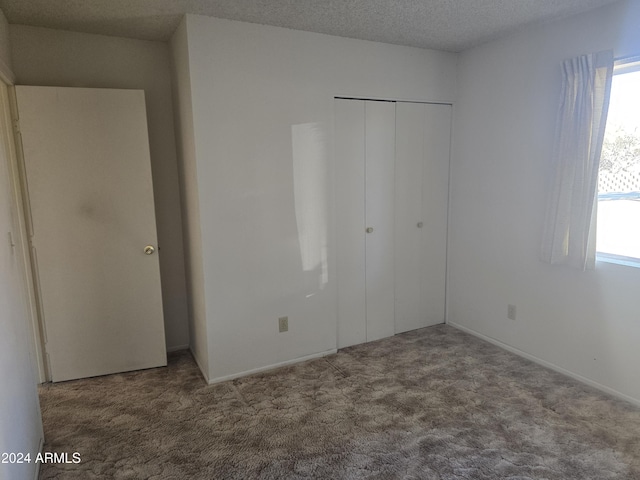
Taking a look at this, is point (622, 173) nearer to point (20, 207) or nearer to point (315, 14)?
point (315, 14)

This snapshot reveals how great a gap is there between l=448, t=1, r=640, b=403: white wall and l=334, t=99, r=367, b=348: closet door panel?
0.97m

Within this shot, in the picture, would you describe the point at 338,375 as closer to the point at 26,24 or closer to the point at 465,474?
the point at 465,474

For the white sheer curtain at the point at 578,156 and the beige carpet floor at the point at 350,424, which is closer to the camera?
the beige carpet floor at the point at 350,424

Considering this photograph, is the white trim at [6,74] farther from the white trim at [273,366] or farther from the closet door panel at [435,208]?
the closet door panel at [435,208]

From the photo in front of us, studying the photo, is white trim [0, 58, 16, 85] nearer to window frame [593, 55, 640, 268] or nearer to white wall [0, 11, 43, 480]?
white wall [0, 11, 43, 480]

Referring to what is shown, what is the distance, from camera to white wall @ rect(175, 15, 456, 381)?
107 inches

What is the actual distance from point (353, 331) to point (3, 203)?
2519 mm

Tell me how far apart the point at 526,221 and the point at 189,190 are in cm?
249

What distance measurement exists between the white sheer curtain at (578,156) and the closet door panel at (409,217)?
108 cm

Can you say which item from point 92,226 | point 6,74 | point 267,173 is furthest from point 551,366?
point 6,74

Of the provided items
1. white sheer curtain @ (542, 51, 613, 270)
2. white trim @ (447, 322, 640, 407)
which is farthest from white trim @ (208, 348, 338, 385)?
white sheer curtain @ (542, 51, 613, 270)

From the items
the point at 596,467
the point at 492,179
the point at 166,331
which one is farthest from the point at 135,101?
the point at 596,467

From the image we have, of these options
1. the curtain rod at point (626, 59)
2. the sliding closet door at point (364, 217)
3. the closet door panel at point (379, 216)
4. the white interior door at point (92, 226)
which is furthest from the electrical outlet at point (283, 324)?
the curtain rod at point (626, 59)

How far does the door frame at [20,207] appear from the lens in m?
2.63
